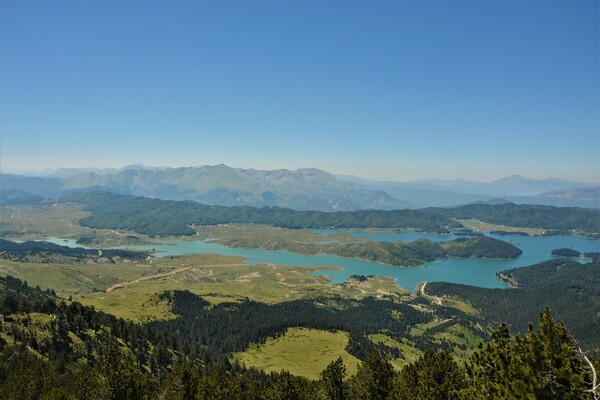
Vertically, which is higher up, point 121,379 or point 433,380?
point 433,380

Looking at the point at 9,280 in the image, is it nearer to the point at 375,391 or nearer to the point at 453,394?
the point at 375,391

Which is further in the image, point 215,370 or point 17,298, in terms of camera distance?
point 17,298

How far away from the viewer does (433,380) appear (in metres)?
37.0

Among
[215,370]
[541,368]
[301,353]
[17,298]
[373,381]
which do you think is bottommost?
[301,353]

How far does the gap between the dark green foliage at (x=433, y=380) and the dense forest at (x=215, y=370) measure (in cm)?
10

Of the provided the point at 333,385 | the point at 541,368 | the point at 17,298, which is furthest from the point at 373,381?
the point at 17,298

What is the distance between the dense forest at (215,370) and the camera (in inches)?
874

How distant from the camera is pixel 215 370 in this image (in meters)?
67.1

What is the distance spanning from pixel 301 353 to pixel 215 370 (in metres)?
93.7

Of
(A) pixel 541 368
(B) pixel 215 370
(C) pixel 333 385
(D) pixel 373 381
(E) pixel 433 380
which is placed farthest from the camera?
(B) pixel 215 370

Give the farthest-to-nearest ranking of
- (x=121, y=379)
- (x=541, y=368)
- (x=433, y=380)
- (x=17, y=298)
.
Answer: (x=17, y=298) < (x=121, y=379) < (x=433, y=380) < (x=541, y=368)

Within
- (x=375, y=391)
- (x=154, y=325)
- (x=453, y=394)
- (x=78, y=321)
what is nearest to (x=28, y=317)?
(x=78, y=321)

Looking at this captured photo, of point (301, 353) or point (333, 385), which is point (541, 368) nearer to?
point (333, 385)

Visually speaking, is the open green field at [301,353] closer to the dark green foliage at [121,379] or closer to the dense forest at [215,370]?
the dense forest at [215,370]
